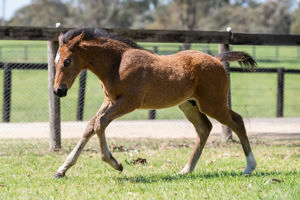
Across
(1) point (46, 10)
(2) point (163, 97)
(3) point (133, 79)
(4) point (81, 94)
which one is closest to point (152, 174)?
(2) point (163, 97)

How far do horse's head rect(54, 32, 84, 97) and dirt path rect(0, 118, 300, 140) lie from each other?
184 inches

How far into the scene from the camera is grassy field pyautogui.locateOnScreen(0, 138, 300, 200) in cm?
495

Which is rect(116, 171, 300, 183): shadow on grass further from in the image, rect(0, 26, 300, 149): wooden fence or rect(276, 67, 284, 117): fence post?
rect(276, 67, 284, 117): fence post

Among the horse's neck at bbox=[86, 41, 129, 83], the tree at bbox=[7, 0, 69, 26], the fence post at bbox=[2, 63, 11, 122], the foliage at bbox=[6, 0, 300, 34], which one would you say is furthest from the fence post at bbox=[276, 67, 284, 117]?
the tree at bbox=[7, 0, 69, 26]

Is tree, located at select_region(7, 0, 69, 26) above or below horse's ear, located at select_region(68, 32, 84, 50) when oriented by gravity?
below

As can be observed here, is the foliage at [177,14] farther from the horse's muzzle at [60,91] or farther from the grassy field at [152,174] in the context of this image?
the horse's muzzle at [60,91]

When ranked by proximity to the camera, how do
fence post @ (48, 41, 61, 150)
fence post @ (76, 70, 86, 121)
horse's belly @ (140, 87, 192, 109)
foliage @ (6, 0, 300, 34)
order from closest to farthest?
1. horse's belly @ (140, 87, 192, 109)
2. fence post @ (48, 41, 61, 150)
3. fence post @ (76, 70, 86, 121)
4. foliage @ (6, 0, 300, 34)

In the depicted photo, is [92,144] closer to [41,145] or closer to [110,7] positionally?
[41,145]

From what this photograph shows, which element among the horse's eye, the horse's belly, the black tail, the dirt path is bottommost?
the dirt path

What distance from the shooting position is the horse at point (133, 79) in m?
5.80

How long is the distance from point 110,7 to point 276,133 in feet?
173

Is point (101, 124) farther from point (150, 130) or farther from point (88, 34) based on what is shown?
point (150, 130)

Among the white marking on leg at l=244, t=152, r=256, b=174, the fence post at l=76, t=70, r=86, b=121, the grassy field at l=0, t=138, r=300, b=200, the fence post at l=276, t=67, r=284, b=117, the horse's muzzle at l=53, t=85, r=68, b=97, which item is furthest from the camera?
the fence post at l=276, t=67, r=284, b=117

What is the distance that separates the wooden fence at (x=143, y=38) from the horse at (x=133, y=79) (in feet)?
7.84
